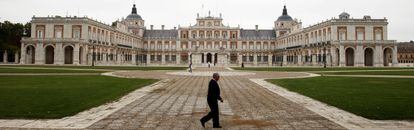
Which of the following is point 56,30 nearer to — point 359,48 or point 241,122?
point 359,48

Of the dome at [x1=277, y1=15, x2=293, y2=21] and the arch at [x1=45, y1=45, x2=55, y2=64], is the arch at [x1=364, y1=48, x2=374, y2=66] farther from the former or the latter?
the arch at [x1=45, y1=45, x2=55, y2=64]

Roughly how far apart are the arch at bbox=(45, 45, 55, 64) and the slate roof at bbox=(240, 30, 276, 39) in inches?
2147

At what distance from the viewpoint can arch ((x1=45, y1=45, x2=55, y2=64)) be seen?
6375 centimetres

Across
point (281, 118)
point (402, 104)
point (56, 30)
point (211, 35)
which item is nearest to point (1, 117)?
point (281, 118)

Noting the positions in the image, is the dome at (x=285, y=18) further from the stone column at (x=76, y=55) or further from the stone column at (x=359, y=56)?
the stone column at (x=76, y=55)

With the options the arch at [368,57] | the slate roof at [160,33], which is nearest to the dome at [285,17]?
the slate roof at [160,33]

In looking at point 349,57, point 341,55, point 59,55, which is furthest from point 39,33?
point 349,57

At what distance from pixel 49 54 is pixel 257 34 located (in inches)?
2385

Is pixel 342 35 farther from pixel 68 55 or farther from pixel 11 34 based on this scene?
pixel 11 34

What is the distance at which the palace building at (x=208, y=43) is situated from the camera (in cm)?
6159

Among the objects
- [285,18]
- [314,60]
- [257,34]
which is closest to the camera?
[314,60]

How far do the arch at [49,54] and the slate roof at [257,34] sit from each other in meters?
54.5

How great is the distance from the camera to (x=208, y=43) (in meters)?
98.8

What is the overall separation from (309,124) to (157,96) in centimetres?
664
